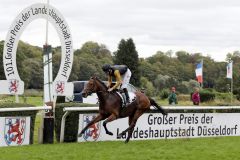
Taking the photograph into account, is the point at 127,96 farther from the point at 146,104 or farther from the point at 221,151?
the point at 221,151

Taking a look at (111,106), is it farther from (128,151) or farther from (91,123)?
(128,151)

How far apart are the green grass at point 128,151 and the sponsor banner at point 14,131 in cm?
38

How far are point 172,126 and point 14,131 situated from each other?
459cm

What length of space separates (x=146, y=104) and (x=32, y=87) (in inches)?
1606

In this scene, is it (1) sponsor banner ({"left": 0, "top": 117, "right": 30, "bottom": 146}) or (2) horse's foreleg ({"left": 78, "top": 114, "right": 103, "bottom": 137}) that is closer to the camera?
(1) sponsor banner ({"left": 0, "top": 117, "right": 30, "bottom": 146})

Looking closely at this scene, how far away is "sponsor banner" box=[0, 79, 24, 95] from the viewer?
1089cm

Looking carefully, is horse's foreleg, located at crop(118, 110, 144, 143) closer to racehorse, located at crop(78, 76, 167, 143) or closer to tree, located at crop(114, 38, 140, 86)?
racehorse, located at crop(78, 76, 167, 143)

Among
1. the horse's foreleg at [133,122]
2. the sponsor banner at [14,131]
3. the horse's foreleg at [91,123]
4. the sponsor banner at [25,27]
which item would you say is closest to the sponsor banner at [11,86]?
the sponsor banner at [25,27]

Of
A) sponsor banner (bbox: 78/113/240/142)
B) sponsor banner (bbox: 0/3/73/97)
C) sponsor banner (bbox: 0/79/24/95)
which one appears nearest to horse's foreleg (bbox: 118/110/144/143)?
sponsor banner (bbox: 78/113/240/142)

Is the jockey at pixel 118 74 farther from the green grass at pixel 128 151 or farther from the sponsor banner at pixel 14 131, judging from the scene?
the sponsor banner at pixel 14 131

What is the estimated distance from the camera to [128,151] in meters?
10.1

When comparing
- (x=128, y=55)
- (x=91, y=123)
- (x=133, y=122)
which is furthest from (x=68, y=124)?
(x=128, y=55)

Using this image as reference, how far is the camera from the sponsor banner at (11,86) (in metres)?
10.9

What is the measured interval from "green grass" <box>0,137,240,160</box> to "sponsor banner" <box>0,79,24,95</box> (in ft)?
4.15
